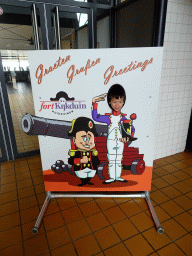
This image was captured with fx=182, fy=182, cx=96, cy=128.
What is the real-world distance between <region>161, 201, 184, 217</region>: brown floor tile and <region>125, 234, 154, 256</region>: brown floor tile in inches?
20.4

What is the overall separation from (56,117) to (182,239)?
1.76 meters

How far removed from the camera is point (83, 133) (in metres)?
1.95

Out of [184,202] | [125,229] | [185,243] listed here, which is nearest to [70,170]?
[125,229]

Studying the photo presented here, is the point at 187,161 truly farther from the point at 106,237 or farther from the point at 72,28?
the point at 72,28

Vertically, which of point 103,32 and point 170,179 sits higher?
point 103,32

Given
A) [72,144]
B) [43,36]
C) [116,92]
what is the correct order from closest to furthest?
[116,92] < [72,144] < [43,36]

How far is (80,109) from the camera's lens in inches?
73.5

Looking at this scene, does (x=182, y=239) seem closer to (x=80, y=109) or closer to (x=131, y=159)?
(x=131, y=159)

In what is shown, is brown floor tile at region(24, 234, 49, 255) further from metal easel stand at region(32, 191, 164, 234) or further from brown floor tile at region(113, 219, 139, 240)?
brown floor tile at region(113, 219, 139, 240)

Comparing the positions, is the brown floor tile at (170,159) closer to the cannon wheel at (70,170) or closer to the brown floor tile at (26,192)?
the cannon wheel at (70,170)

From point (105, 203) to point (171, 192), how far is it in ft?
3.01

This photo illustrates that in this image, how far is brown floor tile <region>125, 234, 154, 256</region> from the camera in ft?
5.57

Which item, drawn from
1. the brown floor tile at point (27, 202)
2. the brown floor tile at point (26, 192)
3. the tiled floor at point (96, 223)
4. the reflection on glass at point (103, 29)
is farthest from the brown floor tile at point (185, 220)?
the reflection on glass at point (103, 29)

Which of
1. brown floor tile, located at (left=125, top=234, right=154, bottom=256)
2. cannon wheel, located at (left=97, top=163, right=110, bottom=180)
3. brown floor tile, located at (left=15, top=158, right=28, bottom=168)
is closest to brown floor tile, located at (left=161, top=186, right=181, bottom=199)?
brown floor tile, located at (left=125, top=234, right=154, bottom=256)
